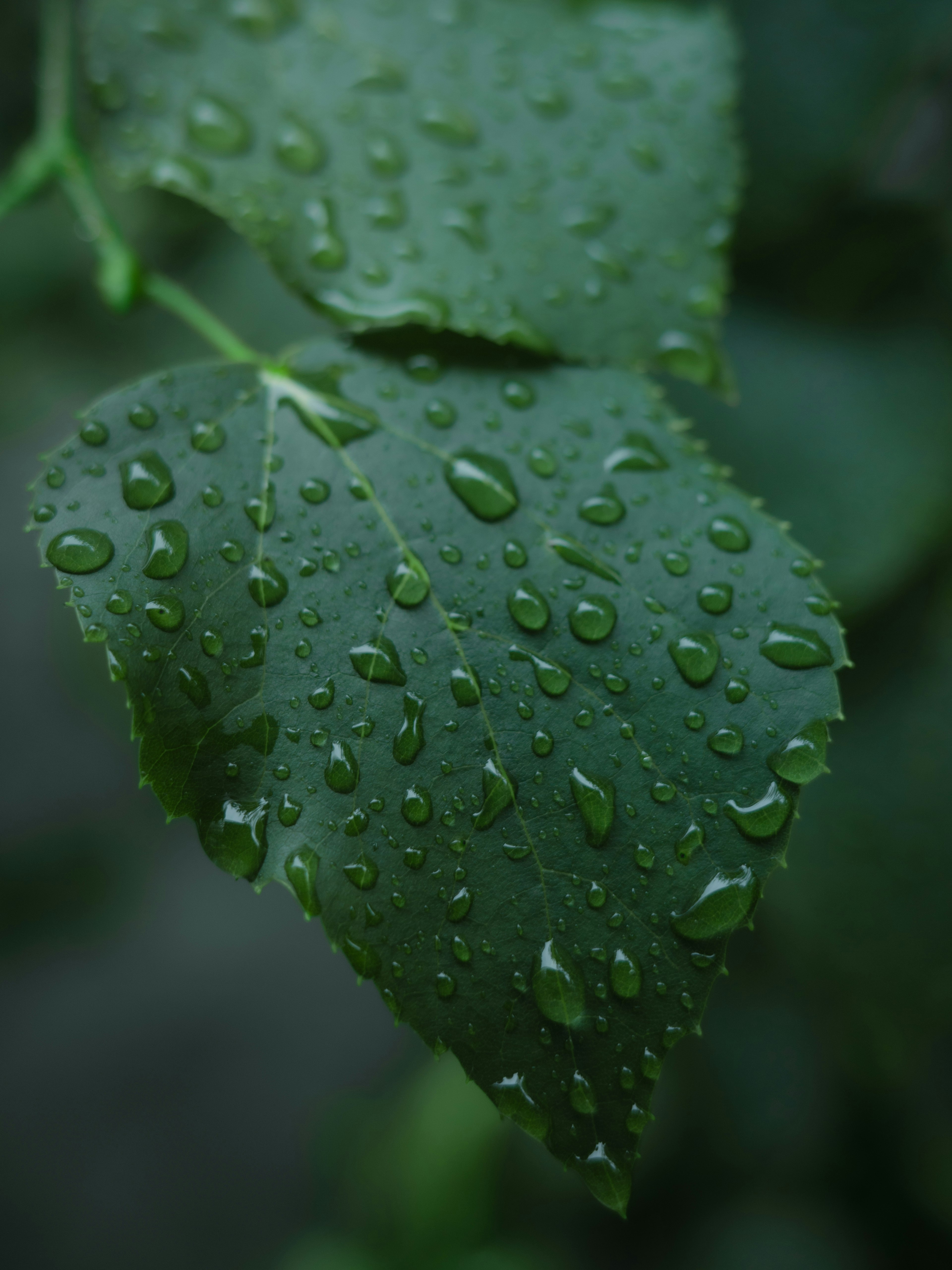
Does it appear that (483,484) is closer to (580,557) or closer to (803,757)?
(580,557)

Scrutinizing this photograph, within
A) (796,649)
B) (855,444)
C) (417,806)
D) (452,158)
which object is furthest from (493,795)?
(855,444)

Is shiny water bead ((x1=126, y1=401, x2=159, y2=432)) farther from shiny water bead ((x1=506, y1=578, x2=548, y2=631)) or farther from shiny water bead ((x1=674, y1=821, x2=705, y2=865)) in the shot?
shiny water bead ((x1=674, y1=821, x2=705, y2=865))

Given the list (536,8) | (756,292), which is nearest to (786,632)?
(536,8)

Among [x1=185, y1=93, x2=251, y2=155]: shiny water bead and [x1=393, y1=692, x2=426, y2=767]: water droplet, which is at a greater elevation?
[x1=185, y1=93, x2=251, y2=155]: shiny water bead

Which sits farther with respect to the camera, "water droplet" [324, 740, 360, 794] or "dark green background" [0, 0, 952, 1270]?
"dark green background" [0, 0, 952, 1270]

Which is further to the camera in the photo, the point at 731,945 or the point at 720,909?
the point at 731,945

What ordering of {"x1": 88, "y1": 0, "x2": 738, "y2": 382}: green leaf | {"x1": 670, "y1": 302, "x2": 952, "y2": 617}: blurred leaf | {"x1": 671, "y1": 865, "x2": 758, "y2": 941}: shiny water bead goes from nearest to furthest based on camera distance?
{"x1": 671, "y1": 865, "x2": 758, "y2": 941}: shiny water bead, {"x1": 88, "y1": 0, "x2": 738, "y2": 382}: green leaf, {"x1": 670, "y1": 302, "x2": 952, "y2": 617}: blurred leaf

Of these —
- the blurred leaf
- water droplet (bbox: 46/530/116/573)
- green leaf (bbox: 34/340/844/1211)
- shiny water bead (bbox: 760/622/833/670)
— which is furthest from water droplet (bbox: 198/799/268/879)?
A: the blurred leaf

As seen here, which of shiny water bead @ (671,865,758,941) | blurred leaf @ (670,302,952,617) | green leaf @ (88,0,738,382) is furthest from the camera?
blurred leaf @ (670,302,952,617)
